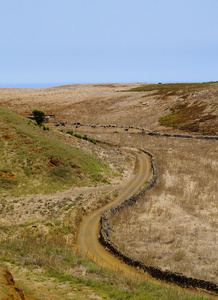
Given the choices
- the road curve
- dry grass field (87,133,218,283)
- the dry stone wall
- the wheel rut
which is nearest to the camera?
the dry stone wall

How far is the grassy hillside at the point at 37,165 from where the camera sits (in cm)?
3052

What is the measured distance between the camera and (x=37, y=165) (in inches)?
1312

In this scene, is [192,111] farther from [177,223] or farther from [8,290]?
[8,290]

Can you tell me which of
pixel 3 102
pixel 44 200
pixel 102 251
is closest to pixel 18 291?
pixel 102 251

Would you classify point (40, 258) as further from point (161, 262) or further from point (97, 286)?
point (161, 262)

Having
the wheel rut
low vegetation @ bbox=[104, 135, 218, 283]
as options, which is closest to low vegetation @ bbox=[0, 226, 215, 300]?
the wheel rut

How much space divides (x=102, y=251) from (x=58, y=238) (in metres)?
3.36

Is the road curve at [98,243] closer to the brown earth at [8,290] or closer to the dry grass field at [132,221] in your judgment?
the dry grass field at [132,221]

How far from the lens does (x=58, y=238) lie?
67.9ft

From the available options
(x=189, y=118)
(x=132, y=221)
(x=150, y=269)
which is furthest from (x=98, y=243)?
(x=189, y=118)

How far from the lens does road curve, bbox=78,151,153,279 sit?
1762 cm

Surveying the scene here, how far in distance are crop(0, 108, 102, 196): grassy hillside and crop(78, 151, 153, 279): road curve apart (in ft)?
16.7

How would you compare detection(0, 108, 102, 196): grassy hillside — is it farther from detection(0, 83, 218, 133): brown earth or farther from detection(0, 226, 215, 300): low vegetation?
detection(0, 83, 218, 133): brown earth

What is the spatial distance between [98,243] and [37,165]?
15151 mm
